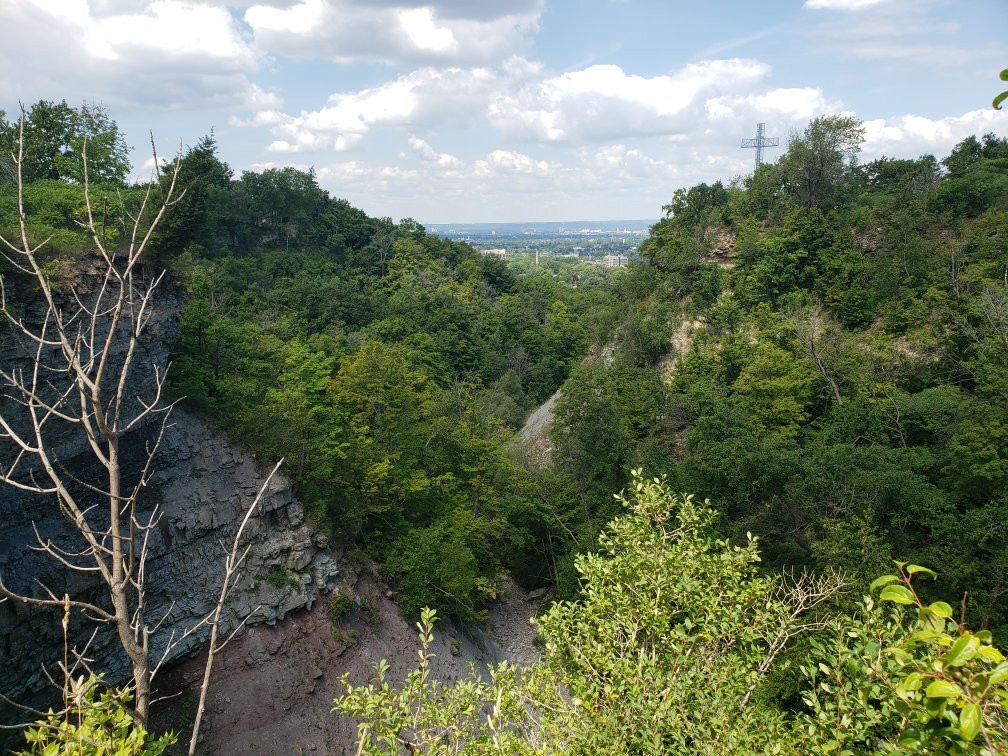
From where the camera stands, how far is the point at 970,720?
1965 mm

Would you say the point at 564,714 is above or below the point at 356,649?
above

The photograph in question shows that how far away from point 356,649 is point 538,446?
1574 cm

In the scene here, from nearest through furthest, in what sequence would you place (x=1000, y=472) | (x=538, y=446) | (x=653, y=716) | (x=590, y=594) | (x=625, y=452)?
(x=653, y=716)
(x=590, y=594)
(x=1000, y=472)
(x=625, y=452)
(x=538, y=446)

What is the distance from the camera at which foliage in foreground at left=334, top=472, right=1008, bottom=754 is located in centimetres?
419

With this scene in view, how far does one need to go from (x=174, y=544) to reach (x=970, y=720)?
17118 mm

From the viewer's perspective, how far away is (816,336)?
1025 inches

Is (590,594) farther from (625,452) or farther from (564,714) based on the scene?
(625,452)

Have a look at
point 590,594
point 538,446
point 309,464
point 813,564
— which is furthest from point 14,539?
point 538,446

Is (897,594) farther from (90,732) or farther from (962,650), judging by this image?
(90,732)

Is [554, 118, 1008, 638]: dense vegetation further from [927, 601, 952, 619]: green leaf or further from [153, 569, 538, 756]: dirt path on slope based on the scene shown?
[927, 601, 952, 619]: green leaf

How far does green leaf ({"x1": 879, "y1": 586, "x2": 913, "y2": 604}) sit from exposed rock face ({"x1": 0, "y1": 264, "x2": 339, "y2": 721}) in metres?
12.4

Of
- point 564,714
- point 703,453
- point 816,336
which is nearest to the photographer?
point 564,714

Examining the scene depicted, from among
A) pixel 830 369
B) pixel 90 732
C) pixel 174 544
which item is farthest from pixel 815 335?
pixel 90 732

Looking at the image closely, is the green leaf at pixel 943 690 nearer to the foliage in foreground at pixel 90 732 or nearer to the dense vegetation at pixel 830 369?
the foliage in foreground at pixel 90 732
